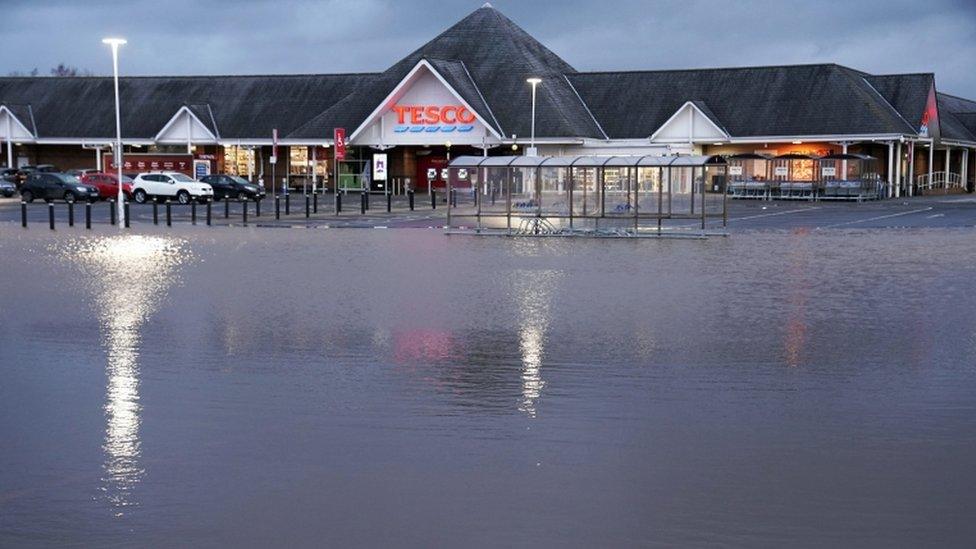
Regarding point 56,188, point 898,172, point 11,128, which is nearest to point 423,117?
point 56,188

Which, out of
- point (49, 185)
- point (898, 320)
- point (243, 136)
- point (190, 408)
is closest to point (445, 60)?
point (243, 136)

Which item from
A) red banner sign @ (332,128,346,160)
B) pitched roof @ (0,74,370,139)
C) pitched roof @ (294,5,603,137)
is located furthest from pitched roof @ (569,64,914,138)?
red banner sign @ (332,128,346,160)

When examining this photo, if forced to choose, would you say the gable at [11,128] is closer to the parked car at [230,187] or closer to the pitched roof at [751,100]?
the parked car at [230,187]

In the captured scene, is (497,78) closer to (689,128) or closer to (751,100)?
(689,128)

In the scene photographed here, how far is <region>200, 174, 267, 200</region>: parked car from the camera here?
56438mm

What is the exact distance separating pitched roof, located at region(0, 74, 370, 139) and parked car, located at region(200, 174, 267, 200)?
13.2m

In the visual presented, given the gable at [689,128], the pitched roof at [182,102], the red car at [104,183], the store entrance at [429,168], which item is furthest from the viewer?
the pitched roof at [182,102]

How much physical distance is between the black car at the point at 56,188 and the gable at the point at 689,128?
2944cm

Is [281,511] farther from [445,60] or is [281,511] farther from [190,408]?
[445,60]

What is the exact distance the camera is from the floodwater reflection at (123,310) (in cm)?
768

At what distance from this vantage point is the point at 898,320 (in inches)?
562

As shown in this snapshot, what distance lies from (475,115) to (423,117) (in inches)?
132

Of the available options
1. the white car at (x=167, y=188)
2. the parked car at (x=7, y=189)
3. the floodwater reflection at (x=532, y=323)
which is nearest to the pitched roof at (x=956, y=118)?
the white car at (x=167, y=188)

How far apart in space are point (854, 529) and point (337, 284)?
1289cm
